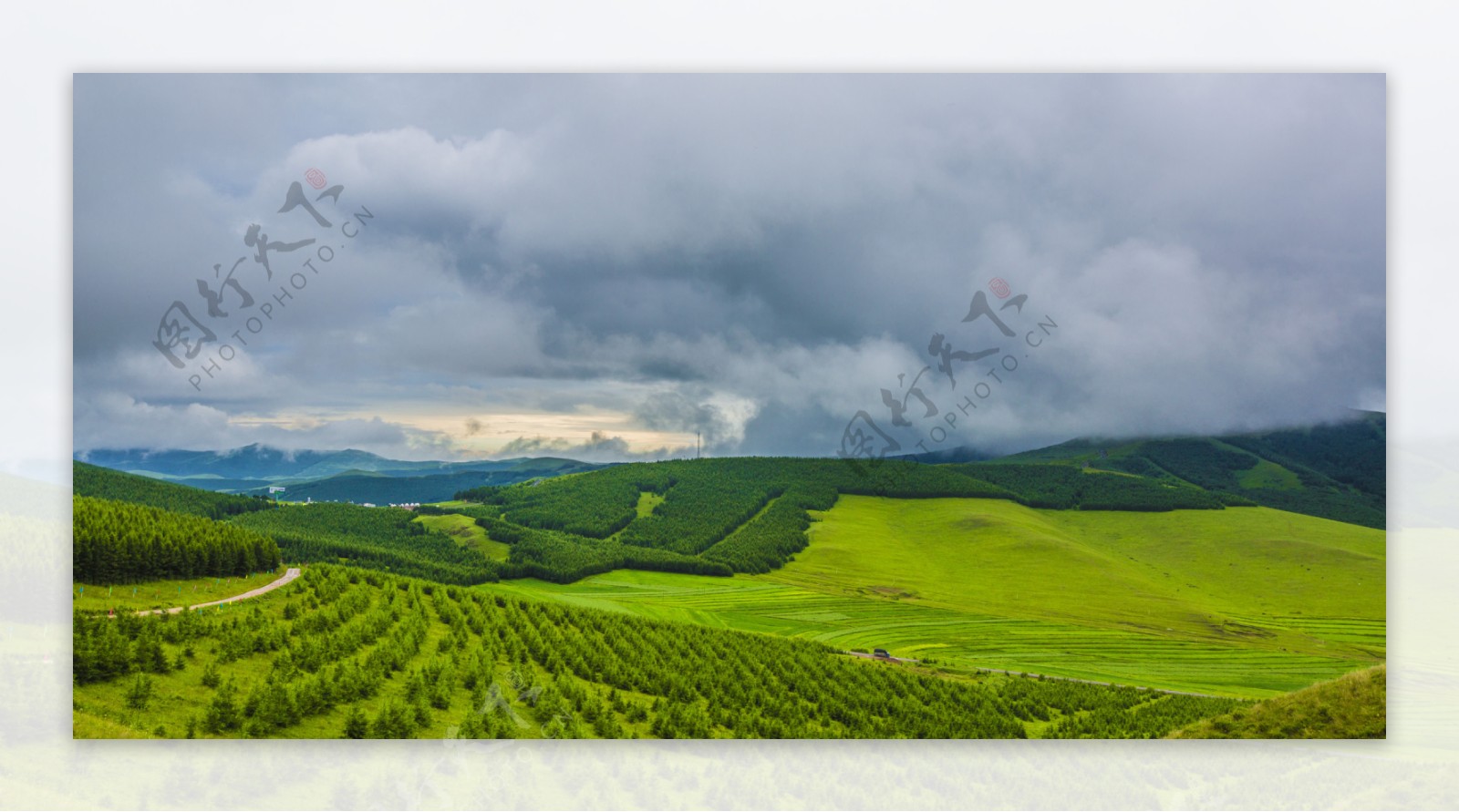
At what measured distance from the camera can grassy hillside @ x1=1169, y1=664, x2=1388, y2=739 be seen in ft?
44.7

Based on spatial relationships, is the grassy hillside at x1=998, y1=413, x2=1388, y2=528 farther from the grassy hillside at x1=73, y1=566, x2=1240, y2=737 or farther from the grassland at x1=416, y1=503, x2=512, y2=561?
the grassland at x1=416, y1=503, x2=512, y2=561

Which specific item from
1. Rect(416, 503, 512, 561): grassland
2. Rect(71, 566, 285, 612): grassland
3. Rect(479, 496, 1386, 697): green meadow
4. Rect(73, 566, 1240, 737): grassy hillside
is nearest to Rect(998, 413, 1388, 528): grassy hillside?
Rect(479, 496, 1386, 697): green meadow

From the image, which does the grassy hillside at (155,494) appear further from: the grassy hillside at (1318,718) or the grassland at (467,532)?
the grassy hillside at (1318,718)

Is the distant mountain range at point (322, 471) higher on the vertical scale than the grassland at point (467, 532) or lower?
higher

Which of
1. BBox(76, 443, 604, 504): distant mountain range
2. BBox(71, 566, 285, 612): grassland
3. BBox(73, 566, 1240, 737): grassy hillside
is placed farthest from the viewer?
BBox(76, 443, 604, 504): distant mountain range

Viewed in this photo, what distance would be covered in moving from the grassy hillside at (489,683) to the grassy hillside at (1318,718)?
46.1 inches

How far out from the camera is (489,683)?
42.8 ft

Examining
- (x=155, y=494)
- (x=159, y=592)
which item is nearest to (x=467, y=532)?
(x=155, y=494)

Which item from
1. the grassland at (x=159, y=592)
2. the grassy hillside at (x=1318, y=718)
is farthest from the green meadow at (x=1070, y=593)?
the grassland at (x=159, y=592)

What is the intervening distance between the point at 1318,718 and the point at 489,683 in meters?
17.4

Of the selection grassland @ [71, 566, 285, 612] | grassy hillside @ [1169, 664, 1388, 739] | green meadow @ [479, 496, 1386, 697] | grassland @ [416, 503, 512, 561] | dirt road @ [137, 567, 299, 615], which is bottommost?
green meadow @ [479, 496, 1386, 697]

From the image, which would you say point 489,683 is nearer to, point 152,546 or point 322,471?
point 152,546

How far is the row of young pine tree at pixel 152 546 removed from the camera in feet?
43.5

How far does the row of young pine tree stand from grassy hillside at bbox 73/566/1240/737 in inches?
61.3
